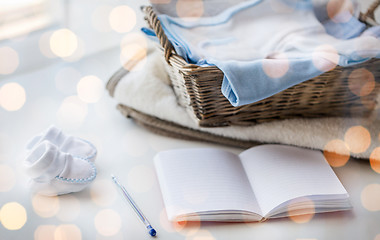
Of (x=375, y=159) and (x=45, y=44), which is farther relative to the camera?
(x=45, y=44)

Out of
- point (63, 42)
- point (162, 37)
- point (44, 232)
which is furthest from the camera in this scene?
point (63, 42)

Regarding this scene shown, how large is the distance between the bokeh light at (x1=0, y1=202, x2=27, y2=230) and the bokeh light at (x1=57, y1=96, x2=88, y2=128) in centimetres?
29

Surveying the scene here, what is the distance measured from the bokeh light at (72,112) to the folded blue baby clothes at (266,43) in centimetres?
32

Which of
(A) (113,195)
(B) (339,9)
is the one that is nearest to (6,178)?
(A) (113,195)

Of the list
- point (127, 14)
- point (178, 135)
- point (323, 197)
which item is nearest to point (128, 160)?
point (178, 135)

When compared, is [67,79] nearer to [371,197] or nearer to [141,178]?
[141,178]

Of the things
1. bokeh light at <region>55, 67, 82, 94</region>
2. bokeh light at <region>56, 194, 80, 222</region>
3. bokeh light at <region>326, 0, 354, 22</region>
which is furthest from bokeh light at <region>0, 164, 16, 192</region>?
bokeh light at <region>326, 0, 354, 22</region>

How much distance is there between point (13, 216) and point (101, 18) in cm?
83

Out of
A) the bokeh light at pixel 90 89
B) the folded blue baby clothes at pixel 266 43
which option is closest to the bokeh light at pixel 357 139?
the folded blue baby clothes at pixel 266 43

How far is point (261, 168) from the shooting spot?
0.84 metres

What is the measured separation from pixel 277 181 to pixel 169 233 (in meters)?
0.23

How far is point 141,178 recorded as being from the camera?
0.86 meters

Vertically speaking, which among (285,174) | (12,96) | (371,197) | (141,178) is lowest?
(371,197)

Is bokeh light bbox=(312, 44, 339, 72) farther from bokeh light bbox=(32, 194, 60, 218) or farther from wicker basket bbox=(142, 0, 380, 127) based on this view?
bokeh light bbox=(32, 194, 60, 218)
